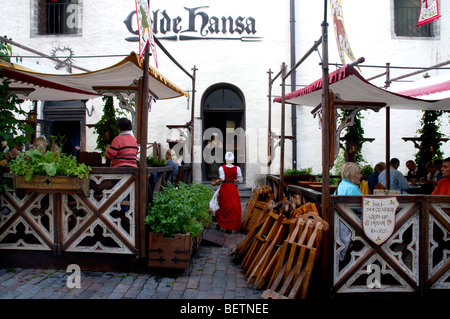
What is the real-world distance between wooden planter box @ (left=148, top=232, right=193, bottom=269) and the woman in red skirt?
9.27 ft

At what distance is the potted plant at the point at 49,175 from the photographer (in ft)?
14.1

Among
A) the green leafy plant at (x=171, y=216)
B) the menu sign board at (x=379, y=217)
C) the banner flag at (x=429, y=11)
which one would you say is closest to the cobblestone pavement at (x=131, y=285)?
the green leafy plant at (x=171, y=216)

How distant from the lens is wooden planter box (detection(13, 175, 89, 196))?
14.2 ft

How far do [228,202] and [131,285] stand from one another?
3.36 meters

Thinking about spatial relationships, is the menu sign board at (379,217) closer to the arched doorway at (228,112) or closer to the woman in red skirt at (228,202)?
the woman in red skirt at (228,202)

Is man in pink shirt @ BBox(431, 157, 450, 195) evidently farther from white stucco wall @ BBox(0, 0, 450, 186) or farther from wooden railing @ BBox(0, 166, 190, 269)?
white stucco wall @ BBox(0, 0, 450, 186)

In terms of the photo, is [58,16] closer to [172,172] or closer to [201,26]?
[201,26]

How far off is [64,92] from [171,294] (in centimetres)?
546

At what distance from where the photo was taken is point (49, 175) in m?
4.32

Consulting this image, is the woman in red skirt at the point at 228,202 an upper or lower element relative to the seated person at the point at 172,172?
lower

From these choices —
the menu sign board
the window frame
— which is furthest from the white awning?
the window frame

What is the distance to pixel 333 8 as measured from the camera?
4211 millimetres

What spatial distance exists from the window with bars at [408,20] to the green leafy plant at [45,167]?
10.8 meters

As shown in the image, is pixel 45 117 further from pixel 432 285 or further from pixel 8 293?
pixel 432 285
